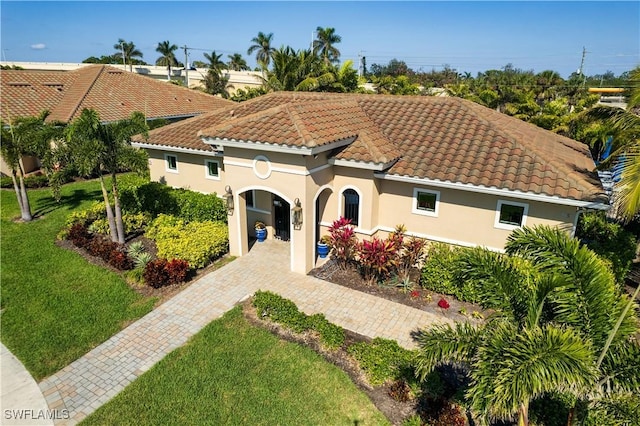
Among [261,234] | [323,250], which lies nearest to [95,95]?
[261,234]

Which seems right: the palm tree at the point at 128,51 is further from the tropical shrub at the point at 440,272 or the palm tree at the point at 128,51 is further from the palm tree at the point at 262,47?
the tropical shrub at the point at 440,272

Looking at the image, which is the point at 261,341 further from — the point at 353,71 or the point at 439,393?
the point at 353,71

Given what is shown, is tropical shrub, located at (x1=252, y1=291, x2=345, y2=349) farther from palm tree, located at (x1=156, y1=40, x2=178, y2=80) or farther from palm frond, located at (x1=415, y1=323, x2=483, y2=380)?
palm tree, located at (x1=156, y1=40, x2=178, y2=80)

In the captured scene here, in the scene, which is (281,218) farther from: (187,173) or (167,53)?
(167,53)

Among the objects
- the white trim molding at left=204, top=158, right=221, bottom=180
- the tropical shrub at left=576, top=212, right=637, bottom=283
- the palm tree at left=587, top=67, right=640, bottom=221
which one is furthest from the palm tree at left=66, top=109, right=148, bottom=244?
the tropical shrub at left=576, top=212, right=637, bottom=283

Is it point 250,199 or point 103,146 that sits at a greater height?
point 103,146

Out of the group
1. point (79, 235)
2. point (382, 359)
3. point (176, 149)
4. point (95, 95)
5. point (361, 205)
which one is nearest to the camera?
point (382, 359)

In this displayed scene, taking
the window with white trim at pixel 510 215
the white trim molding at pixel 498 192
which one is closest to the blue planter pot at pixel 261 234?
the white trim molding at pixel 498 192
